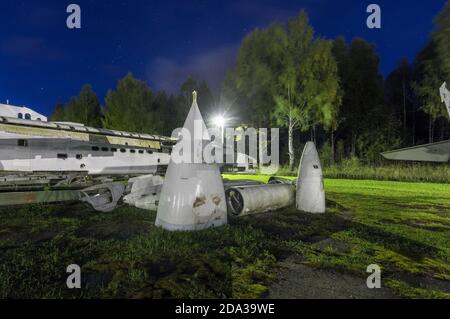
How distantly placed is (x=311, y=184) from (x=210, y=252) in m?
4.52

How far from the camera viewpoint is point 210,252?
439cm

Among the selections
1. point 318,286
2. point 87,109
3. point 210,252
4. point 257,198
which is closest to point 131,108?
point 87,109

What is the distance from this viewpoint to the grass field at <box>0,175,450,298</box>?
3270mm

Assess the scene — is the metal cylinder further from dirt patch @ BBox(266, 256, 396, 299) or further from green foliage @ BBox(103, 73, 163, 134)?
green foliage @ BBox(103, 73, 163, 134)

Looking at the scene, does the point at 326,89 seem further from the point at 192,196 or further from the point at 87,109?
the point at 87,109

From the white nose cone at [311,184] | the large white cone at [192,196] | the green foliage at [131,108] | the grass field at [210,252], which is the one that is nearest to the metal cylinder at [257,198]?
the grass field at [210,252]

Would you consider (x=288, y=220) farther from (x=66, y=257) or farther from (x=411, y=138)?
(x=411, y=138)

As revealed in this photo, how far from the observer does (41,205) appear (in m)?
8.95

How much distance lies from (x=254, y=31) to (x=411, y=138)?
24.5 meters

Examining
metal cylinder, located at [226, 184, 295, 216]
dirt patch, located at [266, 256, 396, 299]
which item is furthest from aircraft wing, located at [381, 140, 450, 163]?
dirt patch, located at [266, 256, 396, 299]

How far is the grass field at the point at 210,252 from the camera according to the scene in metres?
3.27

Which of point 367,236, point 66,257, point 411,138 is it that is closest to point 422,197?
point 367,236

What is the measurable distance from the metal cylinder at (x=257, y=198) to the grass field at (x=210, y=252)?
0.27 m

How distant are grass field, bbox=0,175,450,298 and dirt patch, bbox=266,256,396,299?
0.12 metres
